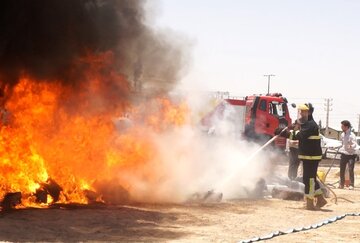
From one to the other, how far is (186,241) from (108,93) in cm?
516

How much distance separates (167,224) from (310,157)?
4.57 metres

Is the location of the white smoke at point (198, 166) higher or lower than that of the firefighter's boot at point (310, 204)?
higher

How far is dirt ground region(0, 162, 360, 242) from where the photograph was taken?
7.93 meters

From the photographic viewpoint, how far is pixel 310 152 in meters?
12.4

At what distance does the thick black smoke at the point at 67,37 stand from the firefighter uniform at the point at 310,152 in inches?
161

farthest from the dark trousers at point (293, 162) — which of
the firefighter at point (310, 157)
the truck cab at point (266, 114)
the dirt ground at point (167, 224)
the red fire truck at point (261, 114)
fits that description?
Result: the truck cab at point (266, 114)

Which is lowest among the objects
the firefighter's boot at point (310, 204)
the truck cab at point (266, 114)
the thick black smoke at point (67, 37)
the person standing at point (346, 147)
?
the firefighter's boot at point (310, 204)

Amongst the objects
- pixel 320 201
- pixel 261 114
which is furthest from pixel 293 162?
pixel 261 114

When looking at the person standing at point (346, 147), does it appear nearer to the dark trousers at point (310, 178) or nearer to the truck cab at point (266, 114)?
the dark trousers at point (310, 178)

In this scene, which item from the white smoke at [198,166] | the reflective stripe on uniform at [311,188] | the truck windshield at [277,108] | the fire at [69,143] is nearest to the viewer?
the fire at [69,143]

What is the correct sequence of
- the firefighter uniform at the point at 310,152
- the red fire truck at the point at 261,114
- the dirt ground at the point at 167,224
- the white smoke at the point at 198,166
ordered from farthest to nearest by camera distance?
the red fire truck at the point at 261,114
the white smoke at the point at 198,166
the firefighter uniform at the point at 310,152
the dirt ground at the point at 167,224

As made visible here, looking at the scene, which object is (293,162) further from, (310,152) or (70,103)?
(70,103)

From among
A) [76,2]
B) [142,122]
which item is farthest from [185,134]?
[76,2]

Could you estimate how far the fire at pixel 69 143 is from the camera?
415 inches
